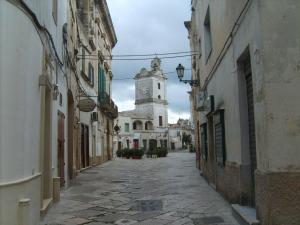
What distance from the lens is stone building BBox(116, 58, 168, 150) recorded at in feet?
263

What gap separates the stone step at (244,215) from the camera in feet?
20.9

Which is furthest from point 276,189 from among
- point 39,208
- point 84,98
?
point 84,98

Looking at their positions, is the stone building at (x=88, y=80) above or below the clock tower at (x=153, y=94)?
below

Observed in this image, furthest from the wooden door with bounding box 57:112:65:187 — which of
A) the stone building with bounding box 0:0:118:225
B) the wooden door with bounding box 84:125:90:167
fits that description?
the wooden door with bounding box 84:125:90:167

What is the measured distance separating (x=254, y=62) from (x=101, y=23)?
24.6 m

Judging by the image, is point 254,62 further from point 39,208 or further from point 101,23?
point 101,23

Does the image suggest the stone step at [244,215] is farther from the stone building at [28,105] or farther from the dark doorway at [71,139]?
the dark doorway at [71,139]

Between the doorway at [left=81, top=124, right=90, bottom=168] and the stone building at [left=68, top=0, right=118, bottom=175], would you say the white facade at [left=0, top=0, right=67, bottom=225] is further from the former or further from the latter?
the doorway at [left=81, top=124, right=90, bottom=168]

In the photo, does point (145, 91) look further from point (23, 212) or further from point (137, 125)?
point (23, 212)

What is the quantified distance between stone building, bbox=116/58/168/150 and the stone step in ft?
231

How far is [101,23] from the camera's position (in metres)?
29.9

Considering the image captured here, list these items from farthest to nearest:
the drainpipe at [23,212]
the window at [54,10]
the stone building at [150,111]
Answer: the stone building at [150,111] → the window at [54,10] → the drainpipe at [23,212]

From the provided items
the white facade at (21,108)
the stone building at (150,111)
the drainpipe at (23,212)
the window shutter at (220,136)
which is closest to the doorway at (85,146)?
the window shutter at (220,136)

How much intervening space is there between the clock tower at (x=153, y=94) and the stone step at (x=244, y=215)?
75.4 m
